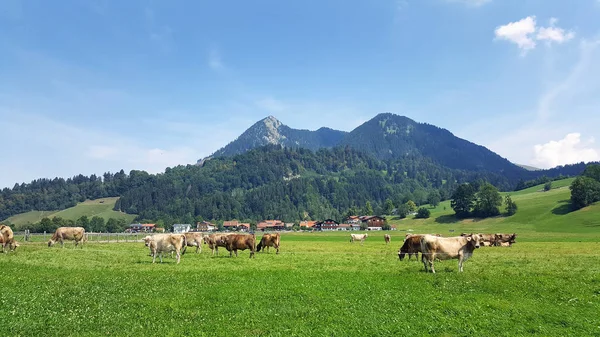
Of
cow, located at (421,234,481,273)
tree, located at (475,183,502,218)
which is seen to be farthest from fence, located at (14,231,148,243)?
tree, located at (475,183,502,218)

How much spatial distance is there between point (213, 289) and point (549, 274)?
19.7 metres

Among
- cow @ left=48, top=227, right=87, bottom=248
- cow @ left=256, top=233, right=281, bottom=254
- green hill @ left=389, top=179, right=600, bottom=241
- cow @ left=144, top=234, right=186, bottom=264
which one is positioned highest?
cow @ left=48, top=227, right=87, bottom=248

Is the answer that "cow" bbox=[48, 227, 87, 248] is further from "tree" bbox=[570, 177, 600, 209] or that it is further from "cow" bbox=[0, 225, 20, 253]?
"tree" bbox=[570, 177, 600, 209]

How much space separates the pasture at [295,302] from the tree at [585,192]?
525ft

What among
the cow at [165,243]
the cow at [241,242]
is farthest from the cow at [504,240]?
the cow at [165,243]

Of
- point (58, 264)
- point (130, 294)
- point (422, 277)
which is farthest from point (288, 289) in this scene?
point (58, 264)

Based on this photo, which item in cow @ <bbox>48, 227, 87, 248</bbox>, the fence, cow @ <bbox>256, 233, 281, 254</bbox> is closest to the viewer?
cow @ <bbox>256, 233, 281, 254</bbox>

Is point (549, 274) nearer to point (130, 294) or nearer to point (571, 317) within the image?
point (571, 317)

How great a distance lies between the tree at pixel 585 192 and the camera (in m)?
152

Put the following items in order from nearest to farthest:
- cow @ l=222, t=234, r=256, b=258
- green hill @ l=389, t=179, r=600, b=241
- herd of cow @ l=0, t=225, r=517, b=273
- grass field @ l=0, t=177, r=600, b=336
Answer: grass field @ l=0, t=177, r=600, b=336, herd of cow @ l=0, t=225, r=517, b=273, cow @ l=222, t=234, r=256, b=258, green hill @ l=389, t=179, r=600, b=241

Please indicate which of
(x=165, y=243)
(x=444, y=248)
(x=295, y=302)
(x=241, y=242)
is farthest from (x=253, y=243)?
(x=295, y=302)

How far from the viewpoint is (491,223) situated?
536 ft

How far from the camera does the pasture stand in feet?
40.6

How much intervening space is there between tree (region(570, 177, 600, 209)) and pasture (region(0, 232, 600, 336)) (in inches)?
6297
